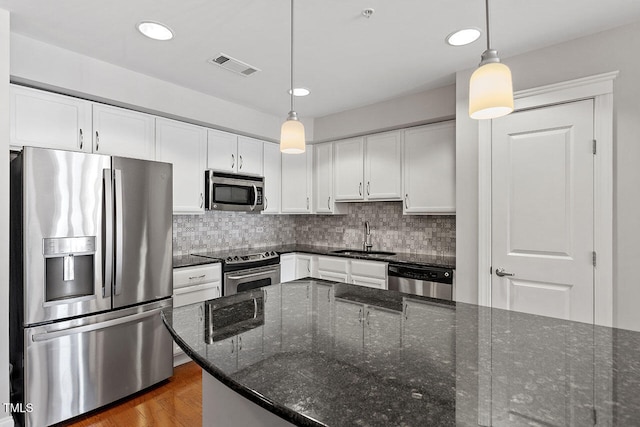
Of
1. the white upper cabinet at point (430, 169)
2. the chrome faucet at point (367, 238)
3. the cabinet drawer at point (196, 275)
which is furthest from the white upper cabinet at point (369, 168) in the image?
the cabinet drawer at point (196, 275)

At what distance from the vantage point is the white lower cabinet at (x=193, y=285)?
9.42ft

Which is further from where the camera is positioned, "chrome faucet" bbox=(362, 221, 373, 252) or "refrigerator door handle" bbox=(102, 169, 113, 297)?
"chrome faucet" bbox=(362, 221, 373, 252)

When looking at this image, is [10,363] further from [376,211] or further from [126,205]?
[376,211]

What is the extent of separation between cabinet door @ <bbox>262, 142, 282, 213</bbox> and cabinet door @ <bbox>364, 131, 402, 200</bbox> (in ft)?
3.56

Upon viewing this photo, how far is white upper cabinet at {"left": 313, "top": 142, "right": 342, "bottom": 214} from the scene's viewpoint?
13.5ft

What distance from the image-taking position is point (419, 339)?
1080 millimetres

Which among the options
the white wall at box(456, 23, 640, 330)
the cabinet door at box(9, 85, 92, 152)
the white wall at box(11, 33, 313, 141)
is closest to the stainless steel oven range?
the white wall at box(11, 33, 313, 141)

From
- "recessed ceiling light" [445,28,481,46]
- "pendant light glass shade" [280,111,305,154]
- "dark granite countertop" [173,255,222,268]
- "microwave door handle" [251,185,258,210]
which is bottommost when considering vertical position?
"dark granite countertop" [173,255,222,268]

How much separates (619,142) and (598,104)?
0.28m

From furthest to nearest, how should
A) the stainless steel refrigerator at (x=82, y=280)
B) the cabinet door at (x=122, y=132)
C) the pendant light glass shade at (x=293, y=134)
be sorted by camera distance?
the cabinet door at (x=122, y=132) < the stainless steel refrigerator at (x=82, y=280) < the pendant light glass shade at (x=293, y=134)

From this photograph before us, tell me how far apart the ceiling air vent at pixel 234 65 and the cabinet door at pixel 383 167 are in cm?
156

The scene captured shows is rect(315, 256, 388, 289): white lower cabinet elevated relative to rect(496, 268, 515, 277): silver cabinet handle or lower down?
lower down

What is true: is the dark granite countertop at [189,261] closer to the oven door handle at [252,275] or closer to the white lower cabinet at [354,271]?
the oven door handle at [252,275]

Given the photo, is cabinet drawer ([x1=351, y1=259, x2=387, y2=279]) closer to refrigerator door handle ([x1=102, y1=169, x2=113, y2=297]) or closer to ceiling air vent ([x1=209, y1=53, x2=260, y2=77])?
ceiling air vent ([x1=209, y1=53, x2=260, y2=77])
